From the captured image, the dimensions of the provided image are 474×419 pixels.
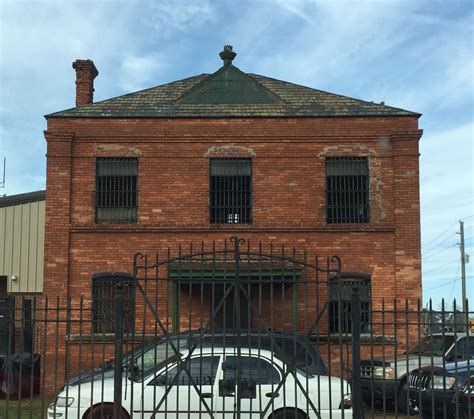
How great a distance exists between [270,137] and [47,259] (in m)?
6.46

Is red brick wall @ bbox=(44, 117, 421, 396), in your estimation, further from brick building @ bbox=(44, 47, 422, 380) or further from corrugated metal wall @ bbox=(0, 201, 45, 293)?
corrugated metal wall @ bbox=(0, 201, 45, 293)

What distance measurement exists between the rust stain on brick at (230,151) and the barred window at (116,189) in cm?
196

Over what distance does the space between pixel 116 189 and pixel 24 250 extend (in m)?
4.53

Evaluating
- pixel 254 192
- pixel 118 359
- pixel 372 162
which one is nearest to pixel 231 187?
pixel 254 192

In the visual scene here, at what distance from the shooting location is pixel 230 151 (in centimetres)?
1773

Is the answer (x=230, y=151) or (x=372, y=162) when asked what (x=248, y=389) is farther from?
(x=372, y=162)

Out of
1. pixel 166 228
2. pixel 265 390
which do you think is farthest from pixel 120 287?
pixel 166 228

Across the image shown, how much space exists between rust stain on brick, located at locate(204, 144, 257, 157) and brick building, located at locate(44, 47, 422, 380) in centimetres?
A: 3

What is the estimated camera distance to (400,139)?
57.9 ft

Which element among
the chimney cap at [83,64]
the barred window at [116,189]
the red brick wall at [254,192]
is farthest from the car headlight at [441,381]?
the chimney cap at [83,64]

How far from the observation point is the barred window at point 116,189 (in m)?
17.7

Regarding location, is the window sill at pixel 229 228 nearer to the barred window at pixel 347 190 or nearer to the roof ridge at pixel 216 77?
the barred window at pixel 347 190

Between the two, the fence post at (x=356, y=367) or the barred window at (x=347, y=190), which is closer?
the fence post at (x=356, y=367)

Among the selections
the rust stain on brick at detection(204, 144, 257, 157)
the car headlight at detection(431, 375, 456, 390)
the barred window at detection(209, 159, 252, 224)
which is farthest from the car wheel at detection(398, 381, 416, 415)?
the rust stain on brick at detection(204, 144, 257, 157)
